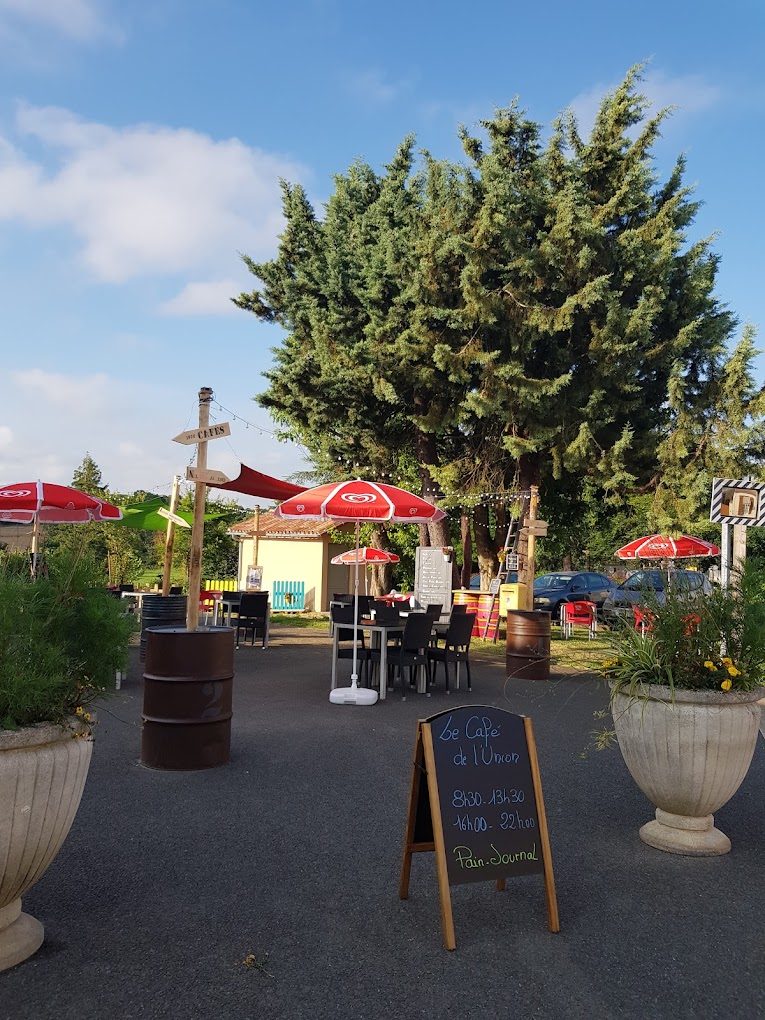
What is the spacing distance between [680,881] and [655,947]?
2.78ft

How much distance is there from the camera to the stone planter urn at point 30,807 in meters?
2.86

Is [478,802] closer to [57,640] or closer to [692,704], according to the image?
[692,704]

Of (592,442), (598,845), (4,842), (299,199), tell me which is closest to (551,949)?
(598,845)

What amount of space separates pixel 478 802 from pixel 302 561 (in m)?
21.9

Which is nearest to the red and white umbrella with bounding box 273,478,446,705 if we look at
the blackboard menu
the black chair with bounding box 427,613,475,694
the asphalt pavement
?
the black chair with bounding box 427,613,475,694

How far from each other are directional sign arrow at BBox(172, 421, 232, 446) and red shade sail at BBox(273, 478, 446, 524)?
112 inches

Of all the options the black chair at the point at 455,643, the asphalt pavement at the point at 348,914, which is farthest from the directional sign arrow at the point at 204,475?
the black chair at the point at 455,643

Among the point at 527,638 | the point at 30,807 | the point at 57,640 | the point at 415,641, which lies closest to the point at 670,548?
the point at 527,638

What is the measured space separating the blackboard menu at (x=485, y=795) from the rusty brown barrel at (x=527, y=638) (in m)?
7.63

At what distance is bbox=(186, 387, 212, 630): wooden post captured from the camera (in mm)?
6410

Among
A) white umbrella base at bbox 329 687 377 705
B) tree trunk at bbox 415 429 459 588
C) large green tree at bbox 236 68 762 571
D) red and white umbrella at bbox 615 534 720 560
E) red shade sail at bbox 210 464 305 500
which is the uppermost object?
large green tree at bbox 236 68 762 571

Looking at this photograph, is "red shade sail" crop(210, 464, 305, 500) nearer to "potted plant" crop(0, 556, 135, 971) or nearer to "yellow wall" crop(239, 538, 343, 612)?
"potted plant" crop(0, 556, 135, 971)

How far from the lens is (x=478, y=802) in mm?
3572

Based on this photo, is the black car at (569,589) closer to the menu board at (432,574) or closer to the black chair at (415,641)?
the menu board at (432,574)
